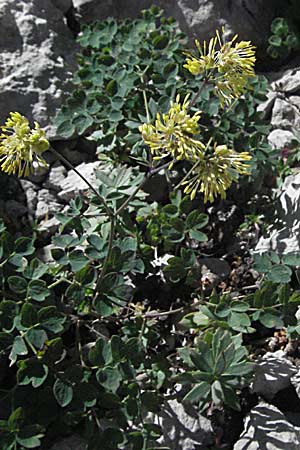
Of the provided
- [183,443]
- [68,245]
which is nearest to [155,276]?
[68,245]

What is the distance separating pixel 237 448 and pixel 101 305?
0.89 m

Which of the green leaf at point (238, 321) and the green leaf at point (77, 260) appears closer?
the green leaf at point (238, 321)

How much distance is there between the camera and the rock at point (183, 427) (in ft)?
10.3

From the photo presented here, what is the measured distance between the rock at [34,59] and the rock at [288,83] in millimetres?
1384

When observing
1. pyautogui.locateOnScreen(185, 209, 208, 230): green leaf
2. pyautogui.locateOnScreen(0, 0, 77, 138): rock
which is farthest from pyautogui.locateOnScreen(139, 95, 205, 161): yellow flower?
pyautogui.locateOnScreen(0, 0, 77, 138): rock

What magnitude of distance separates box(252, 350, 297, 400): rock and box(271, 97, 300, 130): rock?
1.65m

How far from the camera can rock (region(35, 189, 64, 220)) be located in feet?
13.6

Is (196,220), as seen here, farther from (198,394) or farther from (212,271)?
(198,394)

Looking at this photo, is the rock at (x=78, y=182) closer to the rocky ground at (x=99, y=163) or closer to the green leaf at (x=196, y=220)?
the rocky ground at (x=99, y=163)

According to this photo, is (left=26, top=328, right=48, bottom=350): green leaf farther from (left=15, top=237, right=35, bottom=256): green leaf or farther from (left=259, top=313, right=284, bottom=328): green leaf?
(left=259, top=313, right=284, bottom=328): green leaf

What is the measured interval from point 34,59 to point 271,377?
2.59 m

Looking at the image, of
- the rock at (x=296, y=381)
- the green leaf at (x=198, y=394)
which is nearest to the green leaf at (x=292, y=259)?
the rock at (x=296, y=381)

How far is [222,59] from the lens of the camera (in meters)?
2.70

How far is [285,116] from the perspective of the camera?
4379 millimetres
